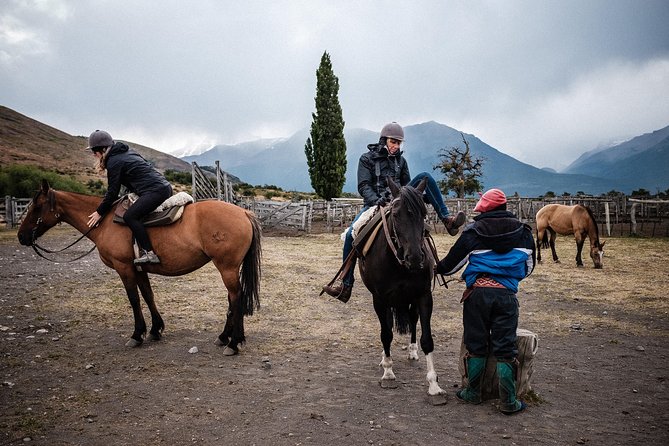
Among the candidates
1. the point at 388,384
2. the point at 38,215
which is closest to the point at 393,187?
the point at 388,384

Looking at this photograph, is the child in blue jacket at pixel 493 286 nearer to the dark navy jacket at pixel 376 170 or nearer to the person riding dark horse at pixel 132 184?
the dark navy jacket at pixel 376 170

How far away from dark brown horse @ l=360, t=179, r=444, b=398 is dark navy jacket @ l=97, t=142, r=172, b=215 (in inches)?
125

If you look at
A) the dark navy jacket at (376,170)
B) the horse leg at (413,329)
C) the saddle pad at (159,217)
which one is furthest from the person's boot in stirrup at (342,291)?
the saddle pad at (159,217)

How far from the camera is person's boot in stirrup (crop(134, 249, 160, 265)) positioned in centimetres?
535

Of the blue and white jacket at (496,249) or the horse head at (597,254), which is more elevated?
the blue and white jacket at (496,249)

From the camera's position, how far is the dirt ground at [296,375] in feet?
11.0

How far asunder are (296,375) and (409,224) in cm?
229

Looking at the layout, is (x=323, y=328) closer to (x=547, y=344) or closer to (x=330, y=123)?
(x=547, y=344)

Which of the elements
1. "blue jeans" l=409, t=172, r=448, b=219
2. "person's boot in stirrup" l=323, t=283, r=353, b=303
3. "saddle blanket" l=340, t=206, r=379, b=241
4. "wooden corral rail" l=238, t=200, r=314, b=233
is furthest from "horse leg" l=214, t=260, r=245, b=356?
"wooden corral rail" l=238, t=200, r=314, b=233

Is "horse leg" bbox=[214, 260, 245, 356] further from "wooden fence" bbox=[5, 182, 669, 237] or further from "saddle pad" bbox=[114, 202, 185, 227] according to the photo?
"wooden fence" bbox=[5, 182, 669, 237]

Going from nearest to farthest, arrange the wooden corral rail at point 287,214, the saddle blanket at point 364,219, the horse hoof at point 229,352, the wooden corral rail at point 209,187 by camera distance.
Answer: the saddle blanket at point 364,219 < the horse hoof at point 229,352 < the wooden corral rail at point 209,187 < the wooden corral rail at point 287,214

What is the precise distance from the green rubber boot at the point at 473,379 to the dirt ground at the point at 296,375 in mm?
120

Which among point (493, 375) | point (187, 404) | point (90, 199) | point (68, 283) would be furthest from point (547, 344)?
point (68, 283)

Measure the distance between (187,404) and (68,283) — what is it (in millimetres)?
6840
